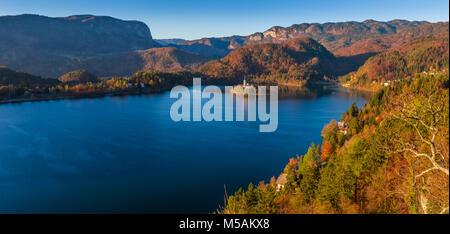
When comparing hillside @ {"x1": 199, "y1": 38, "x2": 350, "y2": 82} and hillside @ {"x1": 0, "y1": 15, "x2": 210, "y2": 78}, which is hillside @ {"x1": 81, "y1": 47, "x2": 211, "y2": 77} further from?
hillside @ {"x1": 199, "y1": 38, "x2": 350, "y2": 82}

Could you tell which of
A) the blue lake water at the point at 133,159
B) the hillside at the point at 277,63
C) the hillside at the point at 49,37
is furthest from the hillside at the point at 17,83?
the hillside at the point at 49,37

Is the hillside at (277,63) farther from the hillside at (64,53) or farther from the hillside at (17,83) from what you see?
the hillside at (17,83)

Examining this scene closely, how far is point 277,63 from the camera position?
132750 mm

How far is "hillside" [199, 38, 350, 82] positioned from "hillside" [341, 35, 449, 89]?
67.8ft

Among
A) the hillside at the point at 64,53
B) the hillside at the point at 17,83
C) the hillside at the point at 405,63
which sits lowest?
the hillside at the point at 17,83

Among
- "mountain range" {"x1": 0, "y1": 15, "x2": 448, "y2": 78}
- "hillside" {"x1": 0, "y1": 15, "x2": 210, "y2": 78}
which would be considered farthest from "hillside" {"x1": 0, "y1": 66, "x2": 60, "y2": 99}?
"mountain range" {"x1": 0, "y1": 15, "x2": 448, "y2": 78}

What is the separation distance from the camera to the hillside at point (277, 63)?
111938 mm

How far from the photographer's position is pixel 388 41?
164250 millimetres

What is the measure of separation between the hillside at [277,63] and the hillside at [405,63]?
20670 millimetres

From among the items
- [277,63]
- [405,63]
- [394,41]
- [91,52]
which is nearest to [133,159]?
[405,63]

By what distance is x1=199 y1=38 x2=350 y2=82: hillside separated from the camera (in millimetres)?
111938

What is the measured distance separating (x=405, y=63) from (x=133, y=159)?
95014 millimetres
